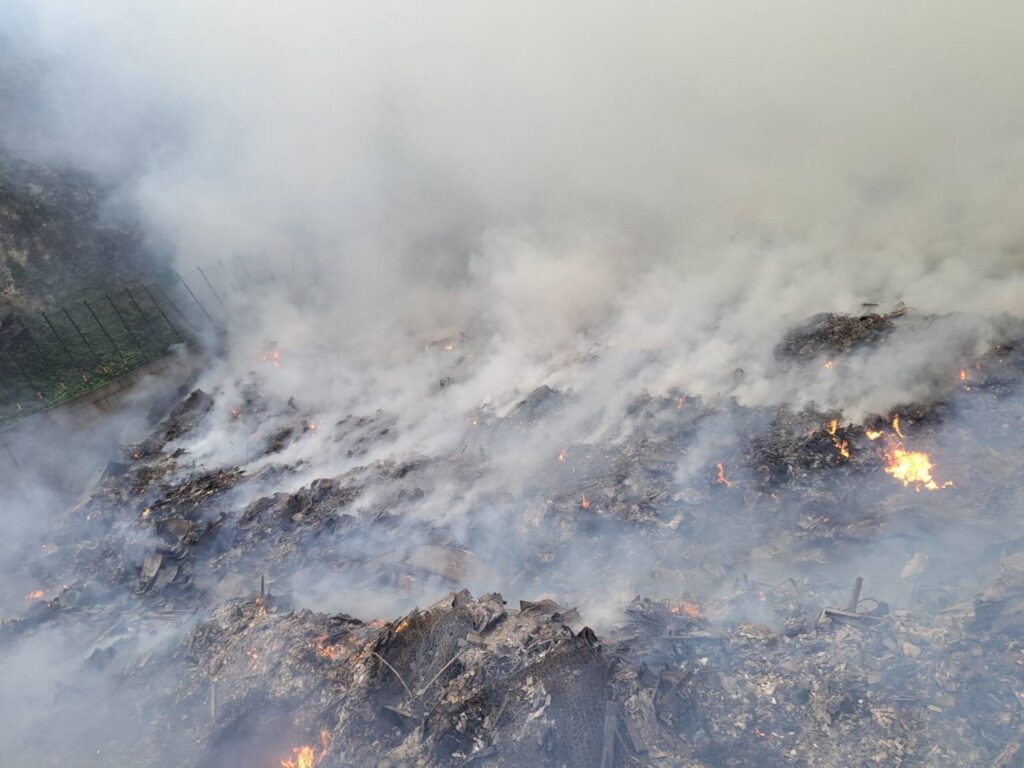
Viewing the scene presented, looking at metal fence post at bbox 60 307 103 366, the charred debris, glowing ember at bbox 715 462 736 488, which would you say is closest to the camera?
the charred debris

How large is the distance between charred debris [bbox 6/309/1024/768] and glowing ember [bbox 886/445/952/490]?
0.17 feet

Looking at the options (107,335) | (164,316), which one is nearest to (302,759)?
(107,335)

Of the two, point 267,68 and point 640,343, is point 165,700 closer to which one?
point 640,343

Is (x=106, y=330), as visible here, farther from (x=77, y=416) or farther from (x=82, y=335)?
(x=77, y=416)

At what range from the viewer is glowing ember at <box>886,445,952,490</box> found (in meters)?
10.8

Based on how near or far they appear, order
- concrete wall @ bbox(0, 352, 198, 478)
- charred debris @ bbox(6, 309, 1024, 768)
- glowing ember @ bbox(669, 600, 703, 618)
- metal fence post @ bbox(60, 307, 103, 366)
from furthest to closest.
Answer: metal fence post @ bbox(60, 307, 103, 366) → concrete wall @ bbox(0, 352, 198, 478) → glowing ember @ bbox(669, 600, 703, 618) → charred debris @ bbox(6, 309, 1024, 768)

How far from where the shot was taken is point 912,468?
36.6 ft

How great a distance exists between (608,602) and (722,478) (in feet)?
12.2

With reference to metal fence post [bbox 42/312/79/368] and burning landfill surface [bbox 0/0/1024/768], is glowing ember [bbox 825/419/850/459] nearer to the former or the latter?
burning landfill surface [bbox 0/0/1024/768]

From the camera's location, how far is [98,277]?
76.4ft

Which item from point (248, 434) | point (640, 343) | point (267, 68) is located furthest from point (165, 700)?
point (267, 68)

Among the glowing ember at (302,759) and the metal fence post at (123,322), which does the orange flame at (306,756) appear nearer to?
the glowing ember at (302,759)

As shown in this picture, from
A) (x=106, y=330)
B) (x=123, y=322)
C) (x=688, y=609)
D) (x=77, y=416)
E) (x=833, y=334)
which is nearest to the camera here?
(x=688, y=609)

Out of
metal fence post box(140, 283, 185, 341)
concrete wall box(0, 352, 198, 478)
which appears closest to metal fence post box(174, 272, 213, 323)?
metal fence post box(140, 283, 185, 341)
